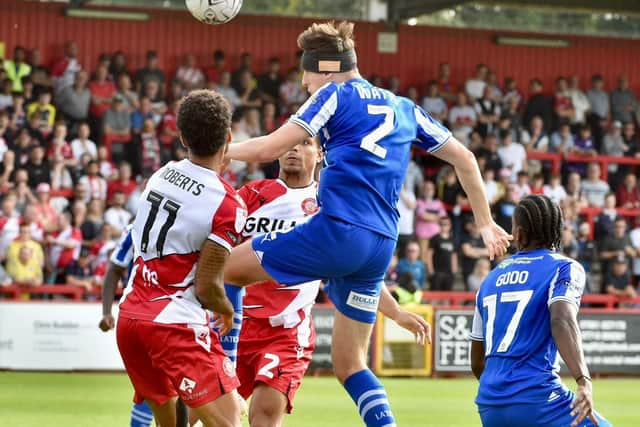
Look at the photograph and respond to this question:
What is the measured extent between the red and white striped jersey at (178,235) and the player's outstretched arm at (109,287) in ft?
9.77

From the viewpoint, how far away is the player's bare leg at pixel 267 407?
6871 millimetres

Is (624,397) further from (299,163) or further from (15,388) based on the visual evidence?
(299,163)

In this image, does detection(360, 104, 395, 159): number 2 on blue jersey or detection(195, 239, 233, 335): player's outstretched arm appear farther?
detection(360, 104, 395, 159): number 2 on blue jersey

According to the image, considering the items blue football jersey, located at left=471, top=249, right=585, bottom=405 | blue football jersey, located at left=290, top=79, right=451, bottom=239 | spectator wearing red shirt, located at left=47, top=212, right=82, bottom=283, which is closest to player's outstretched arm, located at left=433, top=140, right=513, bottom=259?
blue football jersey, located at left=290, top=79, right=451, bottom=239

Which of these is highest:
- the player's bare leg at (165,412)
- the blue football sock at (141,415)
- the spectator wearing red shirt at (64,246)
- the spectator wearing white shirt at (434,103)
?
the spectator wearing white shirt at (434,103)

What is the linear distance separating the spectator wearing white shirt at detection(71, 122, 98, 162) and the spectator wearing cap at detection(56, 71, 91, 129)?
109 centimetres

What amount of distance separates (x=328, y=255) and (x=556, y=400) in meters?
1.42

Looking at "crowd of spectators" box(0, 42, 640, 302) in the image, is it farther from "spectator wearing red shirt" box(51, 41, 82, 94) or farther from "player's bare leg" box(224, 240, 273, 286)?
"player's bare leg" box(224, 240, 273, 286)

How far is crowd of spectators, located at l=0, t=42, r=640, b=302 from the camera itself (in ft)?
59.2

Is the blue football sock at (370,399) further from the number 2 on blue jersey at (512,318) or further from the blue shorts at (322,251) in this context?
the number 2 on blue jersey at (512,318)

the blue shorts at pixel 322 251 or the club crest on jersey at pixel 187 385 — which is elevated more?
the blue shorts at pixel 322 251

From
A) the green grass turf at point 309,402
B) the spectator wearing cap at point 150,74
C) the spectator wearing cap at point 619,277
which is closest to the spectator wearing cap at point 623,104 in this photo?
the spectator wearing cap at point 619,277

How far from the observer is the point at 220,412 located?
5.27 m

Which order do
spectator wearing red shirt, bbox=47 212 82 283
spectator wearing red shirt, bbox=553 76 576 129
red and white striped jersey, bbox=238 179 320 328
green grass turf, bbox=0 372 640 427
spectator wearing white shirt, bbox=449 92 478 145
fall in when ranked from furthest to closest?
spectator wearing red shirt, bbox=553 76 576 129 → spectator wearing white shirt, bbox=449 92 478 145 → spectator wearing red shirt, bbox=47 212 82 283 → green grass turf, bbox=0 372 640 427 → red and white striped jersey, bbox=238 179 320 328
